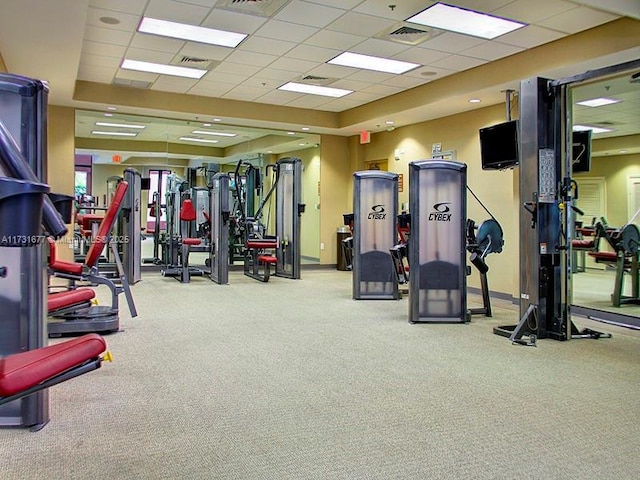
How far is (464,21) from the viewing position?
572 cm

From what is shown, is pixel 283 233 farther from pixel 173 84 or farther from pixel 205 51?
pixel 205 51

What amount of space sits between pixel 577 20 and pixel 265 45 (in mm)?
3446

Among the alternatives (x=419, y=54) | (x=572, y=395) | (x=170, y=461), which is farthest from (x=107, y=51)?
(x=572, y=395)

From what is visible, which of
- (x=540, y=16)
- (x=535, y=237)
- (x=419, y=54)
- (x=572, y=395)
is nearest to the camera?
(x=572, y=395)

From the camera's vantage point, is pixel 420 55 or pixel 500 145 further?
pixel 420 55

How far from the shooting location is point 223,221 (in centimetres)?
875

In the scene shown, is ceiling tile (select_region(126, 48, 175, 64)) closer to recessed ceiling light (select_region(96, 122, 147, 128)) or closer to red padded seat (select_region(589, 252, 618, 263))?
recessed ceiling light (select_region(96, 122, 147, 128))

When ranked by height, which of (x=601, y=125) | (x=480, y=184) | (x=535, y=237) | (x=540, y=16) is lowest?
(x=535, y=237)

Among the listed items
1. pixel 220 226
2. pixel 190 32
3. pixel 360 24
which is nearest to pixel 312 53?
pixel 360 24

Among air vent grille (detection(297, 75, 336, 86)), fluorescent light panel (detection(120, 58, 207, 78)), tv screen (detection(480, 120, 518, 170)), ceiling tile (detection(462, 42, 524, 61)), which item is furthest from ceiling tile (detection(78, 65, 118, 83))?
tv screen (detection(480, 120, 518, 170))

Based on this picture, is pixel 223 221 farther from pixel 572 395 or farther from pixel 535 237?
pixel 572 395

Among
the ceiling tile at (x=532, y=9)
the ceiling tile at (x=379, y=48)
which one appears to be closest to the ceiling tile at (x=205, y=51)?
the ceiling tile at (x=379, y=48)

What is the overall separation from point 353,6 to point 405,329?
3.23m

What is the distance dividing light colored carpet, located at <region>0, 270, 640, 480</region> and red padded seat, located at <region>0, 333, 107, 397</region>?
66cm
